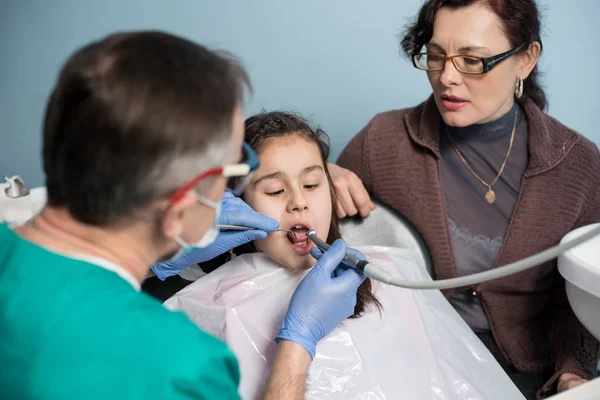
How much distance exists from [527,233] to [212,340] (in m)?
1.14

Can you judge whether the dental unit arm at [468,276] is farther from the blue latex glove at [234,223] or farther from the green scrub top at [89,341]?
the green scrub top at [89,341]

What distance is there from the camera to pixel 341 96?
234 centimetres

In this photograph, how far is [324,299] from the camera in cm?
120

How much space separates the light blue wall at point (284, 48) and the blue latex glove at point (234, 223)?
0.89 m

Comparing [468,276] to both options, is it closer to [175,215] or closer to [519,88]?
[175,215]

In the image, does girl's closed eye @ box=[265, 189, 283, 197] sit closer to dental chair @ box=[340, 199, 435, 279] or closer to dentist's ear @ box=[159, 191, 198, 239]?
dental chair @ box=[340, 199, 435, 279]

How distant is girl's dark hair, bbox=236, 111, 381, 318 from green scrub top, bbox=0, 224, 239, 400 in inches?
27.1

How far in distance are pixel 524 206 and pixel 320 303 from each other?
0.76 m

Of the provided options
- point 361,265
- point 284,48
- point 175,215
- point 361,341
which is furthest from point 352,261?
point 284,48

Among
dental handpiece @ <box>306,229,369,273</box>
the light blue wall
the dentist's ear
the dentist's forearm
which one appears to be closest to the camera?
the dentist's ear

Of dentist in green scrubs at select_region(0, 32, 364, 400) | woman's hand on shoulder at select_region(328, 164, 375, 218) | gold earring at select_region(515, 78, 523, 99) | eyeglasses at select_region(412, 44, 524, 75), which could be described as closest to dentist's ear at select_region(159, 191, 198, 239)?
dentist in green scrubs at select_region(0, 32, 364, 400)

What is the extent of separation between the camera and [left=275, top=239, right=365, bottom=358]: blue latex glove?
1188mm

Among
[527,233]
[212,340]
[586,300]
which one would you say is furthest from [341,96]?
[212,340]

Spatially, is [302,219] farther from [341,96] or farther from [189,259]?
[341,96]
